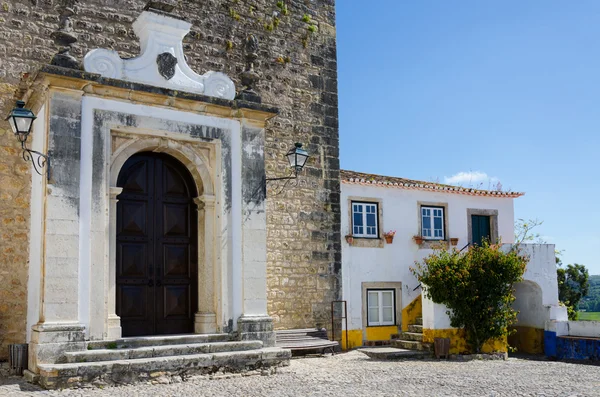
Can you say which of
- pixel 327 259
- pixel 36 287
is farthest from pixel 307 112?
pixel 36 287

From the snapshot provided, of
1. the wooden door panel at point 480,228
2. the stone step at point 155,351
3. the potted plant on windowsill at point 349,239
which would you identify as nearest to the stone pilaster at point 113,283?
the stone step at point 155,351

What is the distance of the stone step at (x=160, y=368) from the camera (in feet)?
25.7

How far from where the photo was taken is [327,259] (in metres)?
12.6

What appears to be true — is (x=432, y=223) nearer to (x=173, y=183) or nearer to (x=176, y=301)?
(x=173, y=183)

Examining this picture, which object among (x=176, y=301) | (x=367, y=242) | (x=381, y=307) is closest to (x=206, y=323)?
(x=176, y=301)

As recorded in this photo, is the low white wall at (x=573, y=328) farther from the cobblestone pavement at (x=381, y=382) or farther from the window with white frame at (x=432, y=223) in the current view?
the window with white frame at (x=432, y=223)

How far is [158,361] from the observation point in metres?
8.45

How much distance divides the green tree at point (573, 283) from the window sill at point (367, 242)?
17411mm

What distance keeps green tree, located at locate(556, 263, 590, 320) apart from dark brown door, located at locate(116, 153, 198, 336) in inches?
933

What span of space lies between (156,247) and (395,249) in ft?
24.0

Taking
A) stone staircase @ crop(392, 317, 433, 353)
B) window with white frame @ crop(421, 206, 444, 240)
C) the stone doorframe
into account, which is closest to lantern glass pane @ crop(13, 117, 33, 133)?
the stone doorframe

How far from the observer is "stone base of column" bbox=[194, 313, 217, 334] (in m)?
9.59

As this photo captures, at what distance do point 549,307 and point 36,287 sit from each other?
432 inches

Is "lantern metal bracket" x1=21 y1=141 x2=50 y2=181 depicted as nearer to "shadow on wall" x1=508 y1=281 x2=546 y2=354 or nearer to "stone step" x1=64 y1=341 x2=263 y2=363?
"stone step" x1=64 y1=341 x2=263 y2=363
